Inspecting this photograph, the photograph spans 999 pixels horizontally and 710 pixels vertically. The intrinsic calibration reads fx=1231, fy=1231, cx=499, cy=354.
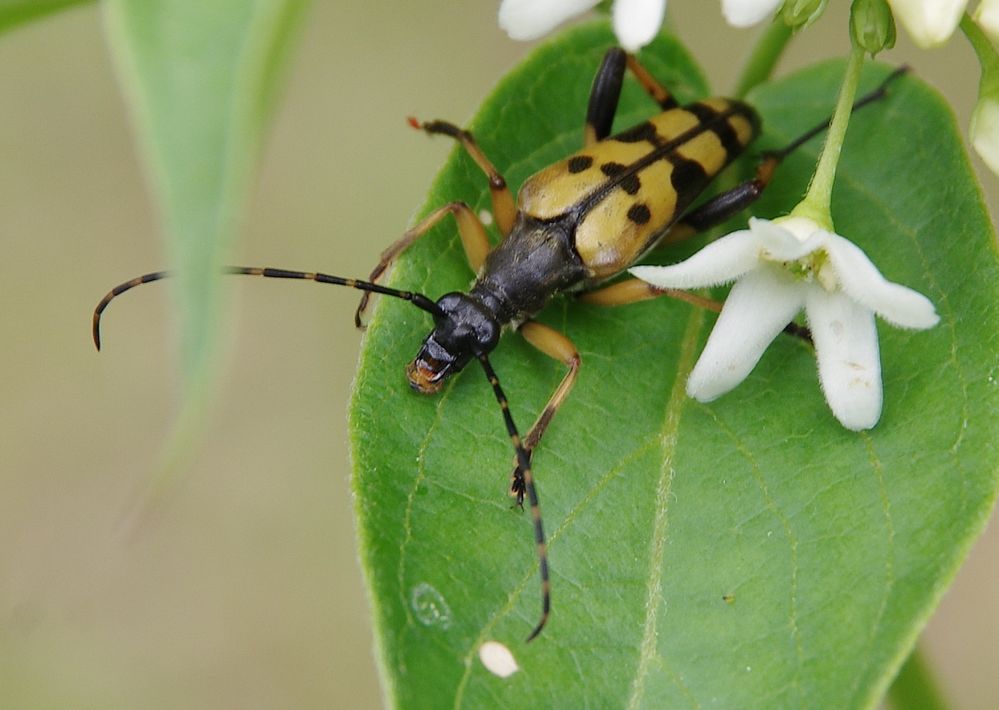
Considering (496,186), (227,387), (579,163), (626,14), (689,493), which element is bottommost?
(689,493)

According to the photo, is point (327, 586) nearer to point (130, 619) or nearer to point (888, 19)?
point (130, 619)

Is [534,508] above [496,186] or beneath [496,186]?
beneath

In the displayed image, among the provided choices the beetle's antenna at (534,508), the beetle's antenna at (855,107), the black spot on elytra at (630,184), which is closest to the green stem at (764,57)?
the beetle's antenna at (855,107)

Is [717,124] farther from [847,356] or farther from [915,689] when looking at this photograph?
[915,689]

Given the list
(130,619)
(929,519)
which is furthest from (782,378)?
(130,619)

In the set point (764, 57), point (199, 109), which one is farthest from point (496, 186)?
point (199, 109)

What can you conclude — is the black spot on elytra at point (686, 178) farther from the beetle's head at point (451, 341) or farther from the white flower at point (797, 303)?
the white flower at point (797, 303)

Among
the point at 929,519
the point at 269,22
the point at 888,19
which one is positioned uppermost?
the point at 888,19
